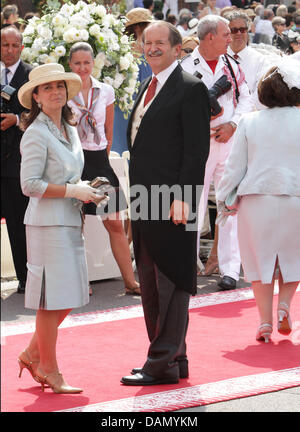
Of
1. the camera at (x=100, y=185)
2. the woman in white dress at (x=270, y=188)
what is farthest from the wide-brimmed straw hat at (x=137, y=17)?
the camera at (x=100, y=185)

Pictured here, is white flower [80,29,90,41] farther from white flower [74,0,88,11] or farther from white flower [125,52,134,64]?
white flower [125,52,134,64]

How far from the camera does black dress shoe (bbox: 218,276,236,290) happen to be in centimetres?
829

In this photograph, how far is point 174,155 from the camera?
17.3ft

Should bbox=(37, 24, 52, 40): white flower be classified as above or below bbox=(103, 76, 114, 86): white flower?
above

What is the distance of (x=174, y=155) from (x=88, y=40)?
3.55 meters

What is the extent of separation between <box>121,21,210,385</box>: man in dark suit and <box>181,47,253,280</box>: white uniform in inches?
118

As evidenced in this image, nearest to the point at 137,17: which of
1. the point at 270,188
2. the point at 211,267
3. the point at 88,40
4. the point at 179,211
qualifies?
the point at 88,40

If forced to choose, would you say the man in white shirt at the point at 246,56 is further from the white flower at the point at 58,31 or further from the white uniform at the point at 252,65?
the white flower at the point at 58,31

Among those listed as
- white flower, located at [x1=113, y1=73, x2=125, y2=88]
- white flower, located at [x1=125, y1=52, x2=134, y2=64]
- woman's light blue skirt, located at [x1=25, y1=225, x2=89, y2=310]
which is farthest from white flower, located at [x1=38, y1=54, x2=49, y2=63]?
woman's light blue skirt, located at [x1=25, y1=225, x2=89, y2=310]

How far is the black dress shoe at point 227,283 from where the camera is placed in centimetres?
829

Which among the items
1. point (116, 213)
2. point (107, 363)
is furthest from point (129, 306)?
point (107, 363)

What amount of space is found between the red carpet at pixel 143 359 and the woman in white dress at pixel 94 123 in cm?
103
